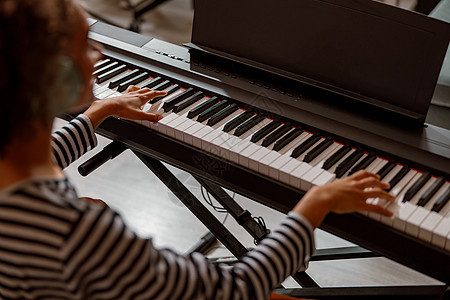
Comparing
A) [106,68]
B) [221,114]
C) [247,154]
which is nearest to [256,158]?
[247,154]

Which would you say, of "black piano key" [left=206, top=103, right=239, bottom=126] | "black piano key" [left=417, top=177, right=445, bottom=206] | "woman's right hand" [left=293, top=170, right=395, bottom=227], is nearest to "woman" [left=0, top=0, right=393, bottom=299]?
"woman's right hand" [left=293, top=170, right=395, bottom=227]

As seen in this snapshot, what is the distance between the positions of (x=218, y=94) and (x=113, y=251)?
0.98 meters

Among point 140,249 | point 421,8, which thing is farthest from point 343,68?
point 421,8


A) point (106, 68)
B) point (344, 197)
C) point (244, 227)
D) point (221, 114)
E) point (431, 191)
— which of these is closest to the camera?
point (344, 197)

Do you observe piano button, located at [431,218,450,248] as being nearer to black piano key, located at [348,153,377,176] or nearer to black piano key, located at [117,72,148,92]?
black piano key, located at [348,153,377,176]

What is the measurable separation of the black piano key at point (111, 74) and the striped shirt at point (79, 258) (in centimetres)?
96

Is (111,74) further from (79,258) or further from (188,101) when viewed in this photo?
(79,258)

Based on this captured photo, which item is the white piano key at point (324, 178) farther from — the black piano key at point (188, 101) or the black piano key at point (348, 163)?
the black piano key at point (188, 101)

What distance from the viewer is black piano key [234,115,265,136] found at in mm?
1836

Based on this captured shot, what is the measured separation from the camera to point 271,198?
67.9 inches

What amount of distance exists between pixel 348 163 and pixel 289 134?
0.21m

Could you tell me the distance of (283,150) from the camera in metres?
1.78

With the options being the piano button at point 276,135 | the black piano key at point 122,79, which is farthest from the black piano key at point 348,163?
the black piano key at point 122,79

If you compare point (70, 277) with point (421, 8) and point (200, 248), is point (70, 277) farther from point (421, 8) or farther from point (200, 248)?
point (421, 8)
